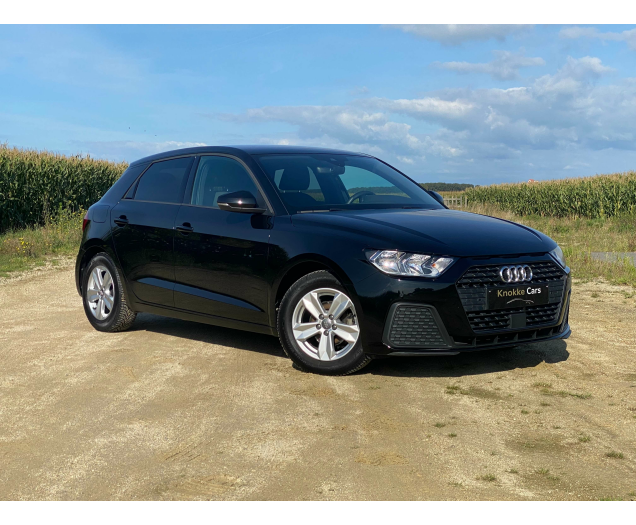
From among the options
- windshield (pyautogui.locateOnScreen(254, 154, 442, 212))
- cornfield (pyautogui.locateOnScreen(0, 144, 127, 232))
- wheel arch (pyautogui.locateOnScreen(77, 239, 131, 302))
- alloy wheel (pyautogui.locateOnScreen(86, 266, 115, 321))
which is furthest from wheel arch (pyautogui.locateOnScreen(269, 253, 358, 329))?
cornfield (pyautogui.locateOnScreen(0, 144, 127, 232))

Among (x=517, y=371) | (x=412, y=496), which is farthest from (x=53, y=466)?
(x=517, y=371)

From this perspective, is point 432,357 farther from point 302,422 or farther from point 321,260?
point 302,422

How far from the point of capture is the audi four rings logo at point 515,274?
5.78 meters

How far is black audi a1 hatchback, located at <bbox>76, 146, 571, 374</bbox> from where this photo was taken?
224 inches

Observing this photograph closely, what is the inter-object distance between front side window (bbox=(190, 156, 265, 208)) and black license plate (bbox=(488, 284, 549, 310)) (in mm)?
2275

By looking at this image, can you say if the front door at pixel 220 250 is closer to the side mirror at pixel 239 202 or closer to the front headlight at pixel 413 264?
the side mirror at pixel 239 202

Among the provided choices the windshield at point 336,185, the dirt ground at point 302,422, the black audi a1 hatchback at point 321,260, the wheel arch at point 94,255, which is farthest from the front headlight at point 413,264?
the wheel arch at point 94,255

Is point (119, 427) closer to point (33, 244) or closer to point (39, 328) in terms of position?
point (39, 328)

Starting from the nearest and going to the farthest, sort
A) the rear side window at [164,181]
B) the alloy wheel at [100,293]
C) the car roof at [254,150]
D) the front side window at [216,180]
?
the front side window at [216,180] < the car roof at [254,150] < the rear side window at [164,181] < the alloy wheel at [100,293]

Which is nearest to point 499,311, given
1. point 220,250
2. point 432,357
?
point 432,357

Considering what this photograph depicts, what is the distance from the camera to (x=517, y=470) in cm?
399

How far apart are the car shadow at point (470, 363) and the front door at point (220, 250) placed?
110 centimetres

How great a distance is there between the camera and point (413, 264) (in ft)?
18.6

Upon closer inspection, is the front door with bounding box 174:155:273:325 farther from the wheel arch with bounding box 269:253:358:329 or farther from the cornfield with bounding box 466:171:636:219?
the cornfield with bounding box 466:171:636:219
